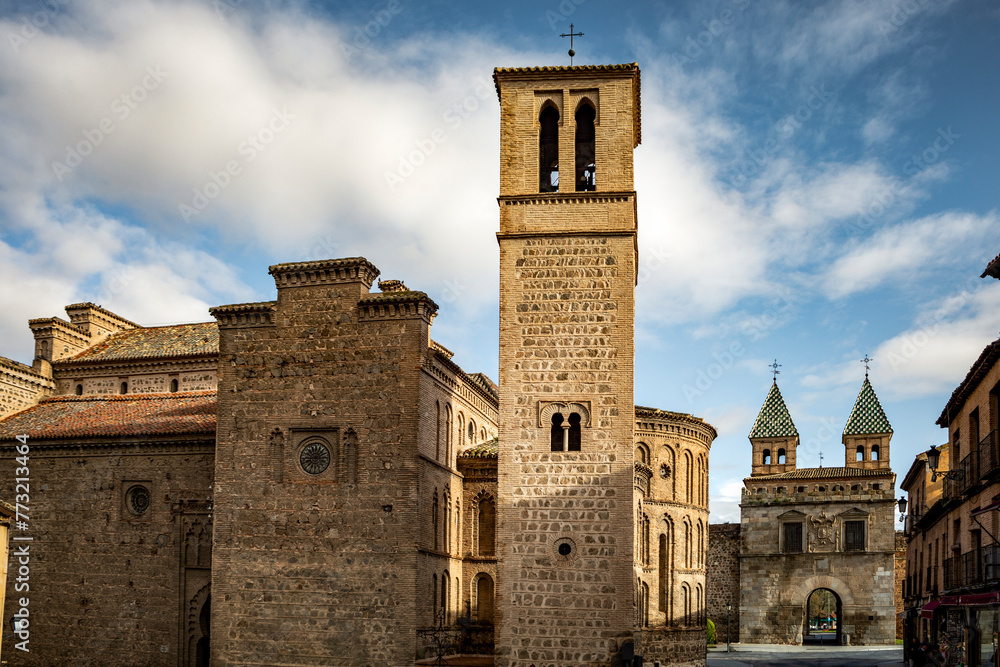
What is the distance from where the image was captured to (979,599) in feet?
66.0

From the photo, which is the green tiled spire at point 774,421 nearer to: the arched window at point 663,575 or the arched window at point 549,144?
the arched window at point 663,575

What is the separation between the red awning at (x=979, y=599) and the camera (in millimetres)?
18578

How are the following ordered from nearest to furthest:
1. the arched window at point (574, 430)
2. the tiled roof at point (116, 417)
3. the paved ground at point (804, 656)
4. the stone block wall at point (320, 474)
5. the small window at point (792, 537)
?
the arched window at point (574, 430), the stone block wall at point (320, 474), the tiled roof at point (116, 417), the paved ground at point (804, 656), the small window at point (792, 537)

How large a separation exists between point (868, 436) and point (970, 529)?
2973 cm

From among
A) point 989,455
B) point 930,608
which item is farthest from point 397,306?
point 930,608

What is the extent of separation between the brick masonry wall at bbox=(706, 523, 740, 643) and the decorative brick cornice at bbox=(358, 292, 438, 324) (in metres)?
29.5

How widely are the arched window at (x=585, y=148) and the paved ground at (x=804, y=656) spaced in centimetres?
1964

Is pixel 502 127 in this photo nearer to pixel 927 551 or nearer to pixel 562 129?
pixel 562 129

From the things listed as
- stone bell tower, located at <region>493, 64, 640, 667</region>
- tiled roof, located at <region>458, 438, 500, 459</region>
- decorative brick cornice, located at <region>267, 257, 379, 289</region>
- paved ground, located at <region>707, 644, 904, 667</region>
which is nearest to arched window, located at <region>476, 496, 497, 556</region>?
tiled roof, located at <region>458, 438, 500, 459</region>

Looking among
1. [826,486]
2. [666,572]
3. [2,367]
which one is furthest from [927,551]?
[2,367]

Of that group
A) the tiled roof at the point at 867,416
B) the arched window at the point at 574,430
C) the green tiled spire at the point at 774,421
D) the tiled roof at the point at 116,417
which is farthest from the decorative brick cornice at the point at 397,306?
the tiled roof at the point at 867,416

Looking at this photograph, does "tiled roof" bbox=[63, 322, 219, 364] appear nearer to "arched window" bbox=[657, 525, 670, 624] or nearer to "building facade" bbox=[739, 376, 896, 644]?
"arched window" bbox=[657, 525, 670, 624]

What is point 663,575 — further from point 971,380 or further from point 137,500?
point 137,500

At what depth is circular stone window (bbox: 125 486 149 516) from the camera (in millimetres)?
27172
